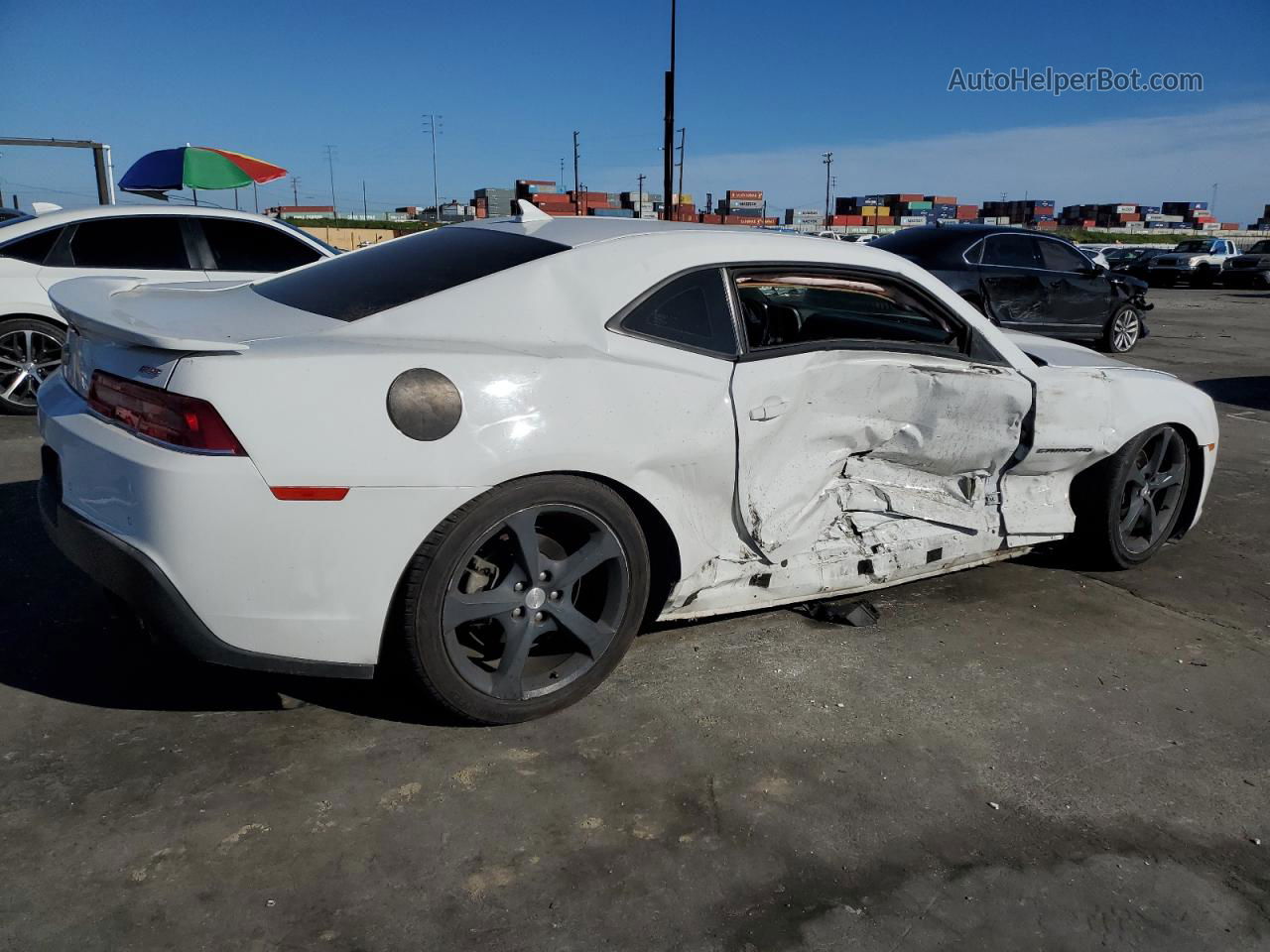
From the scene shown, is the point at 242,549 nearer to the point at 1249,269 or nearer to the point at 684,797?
the point at 684,797

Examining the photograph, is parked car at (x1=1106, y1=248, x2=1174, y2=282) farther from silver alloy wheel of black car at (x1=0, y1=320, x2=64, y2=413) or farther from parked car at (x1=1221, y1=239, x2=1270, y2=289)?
silver alloy wheel of black car at (x1=0, y1=320, x2=64, y2=413)

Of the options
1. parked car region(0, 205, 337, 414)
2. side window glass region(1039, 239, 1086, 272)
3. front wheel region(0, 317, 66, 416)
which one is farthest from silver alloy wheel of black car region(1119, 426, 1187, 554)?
side window glass region(1039, 239, 1086, 272)

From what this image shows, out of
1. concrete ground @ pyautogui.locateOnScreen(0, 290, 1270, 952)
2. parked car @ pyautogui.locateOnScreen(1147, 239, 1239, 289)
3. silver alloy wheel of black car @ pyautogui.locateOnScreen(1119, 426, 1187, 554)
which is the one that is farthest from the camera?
parked car @ pyautogui.locateOnScreen(1147, 239, 1239, 289)

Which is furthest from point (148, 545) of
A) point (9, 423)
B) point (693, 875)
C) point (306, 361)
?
point (9, 423)

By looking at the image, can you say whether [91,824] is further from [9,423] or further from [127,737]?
[9,423]

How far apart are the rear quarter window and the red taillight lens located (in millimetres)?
554

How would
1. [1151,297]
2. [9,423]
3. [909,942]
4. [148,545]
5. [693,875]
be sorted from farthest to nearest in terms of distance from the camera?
[1151,297] < [9,423] < [148,545] < [693,875] < [909,942]

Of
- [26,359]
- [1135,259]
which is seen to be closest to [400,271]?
[26,359]

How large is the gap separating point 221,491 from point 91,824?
0.86m

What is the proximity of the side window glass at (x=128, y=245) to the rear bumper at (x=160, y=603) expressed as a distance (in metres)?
5.16

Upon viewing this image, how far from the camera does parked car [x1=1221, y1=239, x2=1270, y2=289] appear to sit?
29688mm

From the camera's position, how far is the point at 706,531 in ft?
10.1

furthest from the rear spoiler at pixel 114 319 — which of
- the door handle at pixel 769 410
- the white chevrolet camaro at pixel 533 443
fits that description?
the door handle at pixel 769 410

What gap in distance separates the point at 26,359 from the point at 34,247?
0.81 metres
